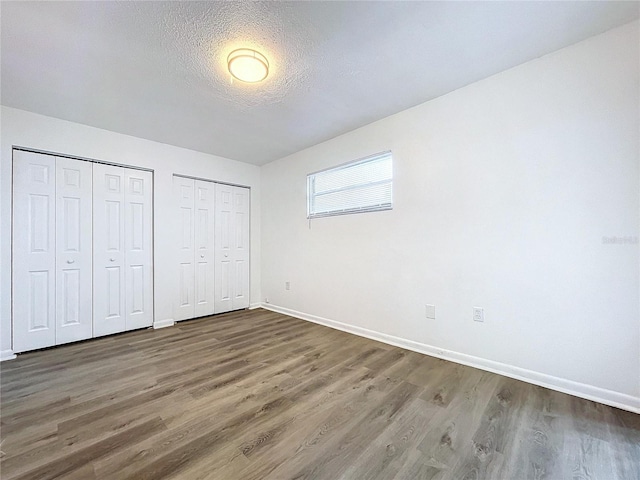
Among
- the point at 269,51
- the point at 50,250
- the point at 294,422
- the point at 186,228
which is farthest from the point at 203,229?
the point at 294,422

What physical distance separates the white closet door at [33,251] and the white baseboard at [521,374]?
3384 mm

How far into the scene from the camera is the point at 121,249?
338 centimetres

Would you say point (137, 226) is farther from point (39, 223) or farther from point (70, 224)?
point (39, 223)

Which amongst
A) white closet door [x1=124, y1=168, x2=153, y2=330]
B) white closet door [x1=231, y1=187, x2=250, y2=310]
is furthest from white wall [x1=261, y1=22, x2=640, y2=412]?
white closet door [x1=124, y1=168, x2=153, y2=330]

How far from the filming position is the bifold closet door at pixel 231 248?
430cm

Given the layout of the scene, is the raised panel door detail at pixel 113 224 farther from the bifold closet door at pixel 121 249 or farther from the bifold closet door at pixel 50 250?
the bifold closet door at pixel 50 250

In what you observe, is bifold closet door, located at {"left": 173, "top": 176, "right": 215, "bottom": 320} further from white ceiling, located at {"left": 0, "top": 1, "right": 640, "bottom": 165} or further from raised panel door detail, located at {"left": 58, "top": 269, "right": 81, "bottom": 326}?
white ceiling, located at {"left": 0, "top": 1, "right": 640, "bottom": 165}

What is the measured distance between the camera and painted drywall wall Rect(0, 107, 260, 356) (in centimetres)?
266

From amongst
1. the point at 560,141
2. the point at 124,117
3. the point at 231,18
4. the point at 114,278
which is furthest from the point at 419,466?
the point at 124,117

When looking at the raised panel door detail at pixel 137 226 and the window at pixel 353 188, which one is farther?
the raised panel door detail at pixel 137 226

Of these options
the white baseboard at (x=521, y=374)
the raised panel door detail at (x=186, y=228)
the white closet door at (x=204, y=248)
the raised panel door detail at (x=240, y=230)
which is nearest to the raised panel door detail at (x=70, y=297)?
the raised panel door detail at (x=186, y=228)

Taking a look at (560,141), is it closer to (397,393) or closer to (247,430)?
(397,393)

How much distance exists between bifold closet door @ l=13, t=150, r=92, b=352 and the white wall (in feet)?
10.6

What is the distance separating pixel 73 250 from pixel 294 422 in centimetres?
316
